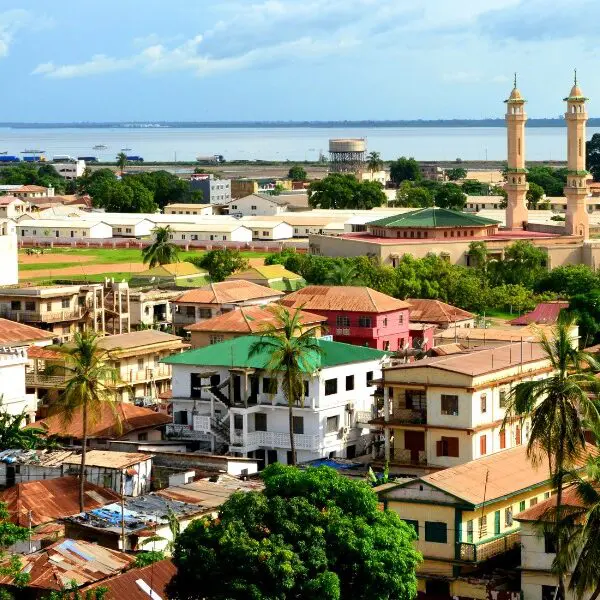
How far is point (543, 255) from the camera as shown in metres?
89.8

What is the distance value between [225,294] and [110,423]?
18710 mm

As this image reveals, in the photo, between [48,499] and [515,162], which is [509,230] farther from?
[48,499]

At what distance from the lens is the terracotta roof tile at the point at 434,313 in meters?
65.4

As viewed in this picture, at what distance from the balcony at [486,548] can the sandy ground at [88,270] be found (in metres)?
57.7

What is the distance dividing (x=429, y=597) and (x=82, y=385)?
445 inches

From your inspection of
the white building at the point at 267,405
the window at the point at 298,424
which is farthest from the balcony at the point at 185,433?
the window at the point at 298,424

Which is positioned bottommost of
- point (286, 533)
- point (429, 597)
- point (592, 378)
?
point (429, 597)

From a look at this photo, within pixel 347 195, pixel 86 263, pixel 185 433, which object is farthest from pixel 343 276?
pixel 347 195

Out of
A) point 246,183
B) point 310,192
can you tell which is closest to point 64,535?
point 310,192

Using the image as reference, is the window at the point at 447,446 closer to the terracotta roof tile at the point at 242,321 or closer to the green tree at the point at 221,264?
the terracotta roof tile at the point at 242,321

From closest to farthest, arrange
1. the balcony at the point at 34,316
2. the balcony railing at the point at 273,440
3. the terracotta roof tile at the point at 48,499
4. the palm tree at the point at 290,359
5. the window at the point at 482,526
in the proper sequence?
the window at the point at 482,526 → the terracotta roof tile at the point at 48,499 → the palm tree at the point at 290,359 → the balcony railing at the point at 273,440 → the balcony at the point at 34,316

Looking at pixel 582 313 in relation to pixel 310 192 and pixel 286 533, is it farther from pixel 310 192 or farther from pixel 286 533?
pixel 310 192

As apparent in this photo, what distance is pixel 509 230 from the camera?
102562 millimetres

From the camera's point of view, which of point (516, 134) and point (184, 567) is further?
point (516, 134)
